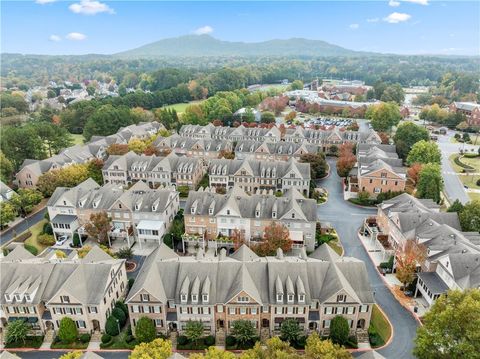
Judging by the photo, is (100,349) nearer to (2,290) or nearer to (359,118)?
(2,290)

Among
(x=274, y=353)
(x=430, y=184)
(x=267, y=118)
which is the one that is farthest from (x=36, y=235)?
(x=267, y=118)

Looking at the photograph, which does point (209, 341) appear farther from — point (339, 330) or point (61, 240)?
point (61, 240)

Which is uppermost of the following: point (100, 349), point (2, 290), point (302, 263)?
point (302, 263)

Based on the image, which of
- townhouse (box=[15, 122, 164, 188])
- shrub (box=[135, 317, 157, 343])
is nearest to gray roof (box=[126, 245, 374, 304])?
shrub (box=[135, 317, 157, 343])

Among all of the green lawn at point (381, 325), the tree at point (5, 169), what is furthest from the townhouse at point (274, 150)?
the tree at point (5, 169)

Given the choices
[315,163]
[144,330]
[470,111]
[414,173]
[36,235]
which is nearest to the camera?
[144,330]

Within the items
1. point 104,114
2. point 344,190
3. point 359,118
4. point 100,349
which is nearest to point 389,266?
point 344,190
